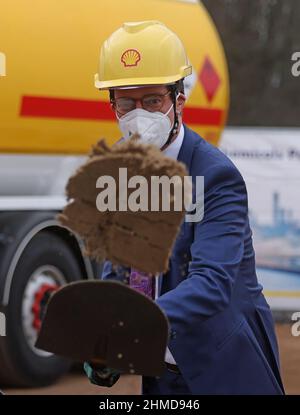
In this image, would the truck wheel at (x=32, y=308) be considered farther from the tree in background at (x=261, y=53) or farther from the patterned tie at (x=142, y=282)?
the tree in background at (x=261, y=53)

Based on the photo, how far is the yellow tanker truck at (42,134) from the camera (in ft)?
25.0

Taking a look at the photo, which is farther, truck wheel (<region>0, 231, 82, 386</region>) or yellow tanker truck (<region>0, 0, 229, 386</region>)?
truck wheel (<region>0, 231, 82, 386</region>)

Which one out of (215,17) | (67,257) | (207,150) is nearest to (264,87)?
(215,17)

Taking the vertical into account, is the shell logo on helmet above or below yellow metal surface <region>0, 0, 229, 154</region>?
above

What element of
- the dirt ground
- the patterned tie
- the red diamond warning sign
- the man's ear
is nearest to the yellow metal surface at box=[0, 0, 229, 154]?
the red diamond warning sign

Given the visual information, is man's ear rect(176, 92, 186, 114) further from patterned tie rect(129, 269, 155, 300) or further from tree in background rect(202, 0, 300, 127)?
tree in background rect(202, 0, 300, 127)

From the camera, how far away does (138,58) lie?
3305 millimetres

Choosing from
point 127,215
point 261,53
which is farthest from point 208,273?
point 261,53

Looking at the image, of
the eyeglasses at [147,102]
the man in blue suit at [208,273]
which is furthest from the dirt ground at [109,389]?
the eyeglasses at [147,102]

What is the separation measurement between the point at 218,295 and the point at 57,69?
4.93 meters

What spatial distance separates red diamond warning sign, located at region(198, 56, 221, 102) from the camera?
9.40 m

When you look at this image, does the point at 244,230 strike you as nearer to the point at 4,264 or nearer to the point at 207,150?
the point at 207,150

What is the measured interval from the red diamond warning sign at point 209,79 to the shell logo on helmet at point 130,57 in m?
6.04

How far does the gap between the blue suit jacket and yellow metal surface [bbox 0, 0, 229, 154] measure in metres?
4.25
